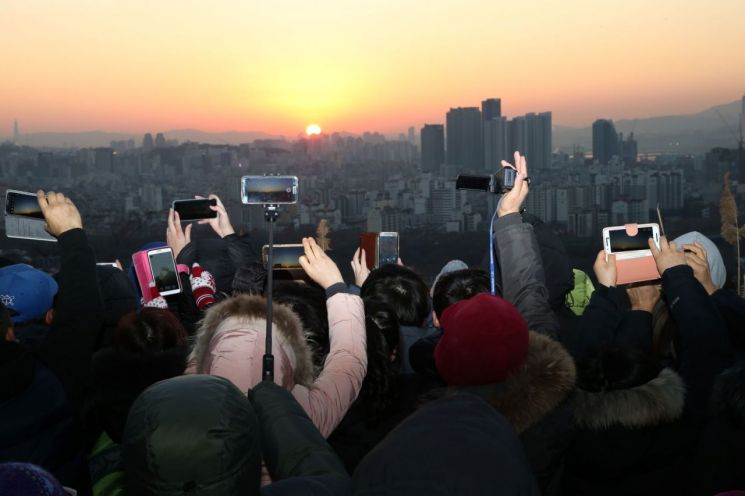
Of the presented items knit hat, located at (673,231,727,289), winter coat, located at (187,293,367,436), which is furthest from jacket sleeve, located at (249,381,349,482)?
knit hat, located at (673,231,727,289)

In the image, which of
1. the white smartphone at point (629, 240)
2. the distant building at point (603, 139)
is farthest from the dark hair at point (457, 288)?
the distant building at point (603, 139)

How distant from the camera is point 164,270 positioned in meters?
3.73

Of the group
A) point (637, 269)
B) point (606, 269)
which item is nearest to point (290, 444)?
point (606, 269)

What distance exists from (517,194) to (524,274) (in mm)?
375

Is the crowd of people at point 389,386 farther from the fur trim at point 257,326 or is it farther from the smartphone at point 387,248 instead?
the smartphone at point 387,248

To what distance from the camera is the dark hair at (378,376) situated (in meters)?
2.35

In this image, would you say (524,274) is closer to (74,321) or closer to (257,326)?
(257,326)

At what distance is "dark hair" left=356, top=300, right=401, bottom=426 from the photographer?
2.35 m

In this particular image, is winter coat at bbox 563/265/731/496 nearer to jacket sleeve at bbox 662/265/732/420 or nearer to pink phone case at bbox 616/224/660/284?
jacket sleeve at bbox 662/265/732/420

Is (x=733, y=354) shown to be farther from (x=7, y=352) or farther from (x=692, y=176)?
(x=692, y=176)

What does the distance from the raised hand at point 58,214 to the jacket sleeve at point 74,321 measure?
0.27 ft

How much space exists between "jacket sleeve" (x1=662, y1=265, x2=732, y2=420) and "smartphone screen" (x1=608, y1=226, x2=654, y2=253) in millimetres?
616

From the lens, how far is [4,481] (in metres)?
1.04

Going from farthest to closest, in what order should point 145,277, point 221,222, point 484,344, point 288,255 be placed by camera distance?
point 221,222 → point 145,277 → point 288,255 → point 484,344
